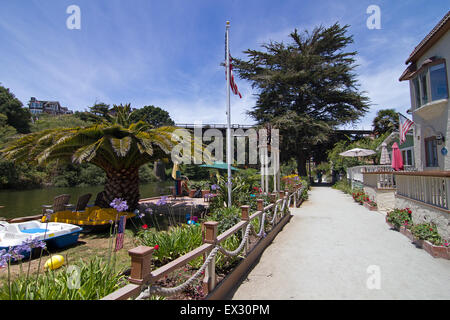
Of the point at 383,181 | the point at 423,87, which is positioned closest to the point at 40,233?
the point at 383,181

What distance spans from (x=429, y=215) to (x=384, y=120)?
100.0ft

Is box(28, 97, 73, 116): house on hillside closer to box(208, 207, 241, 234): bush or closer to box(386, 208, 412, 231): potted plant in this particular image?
box(208, 207, 241, 234): bush

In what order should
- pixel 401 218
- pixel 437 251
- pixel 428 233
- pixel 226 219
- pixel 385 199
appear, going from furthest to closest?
pixel 385 199
pixel 401 218
pixel 226 219
pixel 428 233
pixel 437 251

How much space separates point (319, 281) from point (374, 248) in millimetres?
2592

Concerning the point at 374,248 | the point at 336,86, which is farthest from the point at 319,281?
the point at 336,86

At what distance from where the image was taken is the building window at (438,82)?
9.97 metres

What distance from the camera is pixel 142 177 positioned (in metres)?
45.2

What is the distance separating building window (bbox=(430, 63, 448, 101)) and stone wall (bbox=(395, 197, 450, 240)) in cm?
531

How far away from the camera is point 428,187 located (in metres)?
6.35

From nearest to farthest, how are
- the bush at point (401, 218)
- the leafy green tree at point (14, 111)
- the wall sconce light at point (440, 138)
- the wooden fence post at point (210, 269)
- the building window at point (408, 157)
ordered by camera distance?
1. the wooden fence post at point (210, 269)
2. the bush at point (401, 218)
3. the wall sconce light at point (440, 138)
4. the building window at point (408, 157)
5. the leafy green tree at point (14, 111)

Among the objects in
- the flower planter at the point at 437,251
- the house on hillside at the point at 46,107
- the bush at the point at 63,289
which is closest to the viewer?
the bush at the point at 63,289

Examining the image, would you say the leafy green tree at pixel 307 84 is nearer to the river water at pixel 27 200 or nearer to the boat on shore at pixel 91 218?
the river water at pixel 27 200

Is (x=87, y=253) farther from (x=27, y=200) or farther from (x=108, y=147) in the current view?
(x=27, y=200)

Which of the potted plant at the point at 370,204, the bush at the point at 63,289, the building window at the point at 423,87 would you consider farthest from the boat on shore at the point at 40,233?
the building window at the point at 423,87
